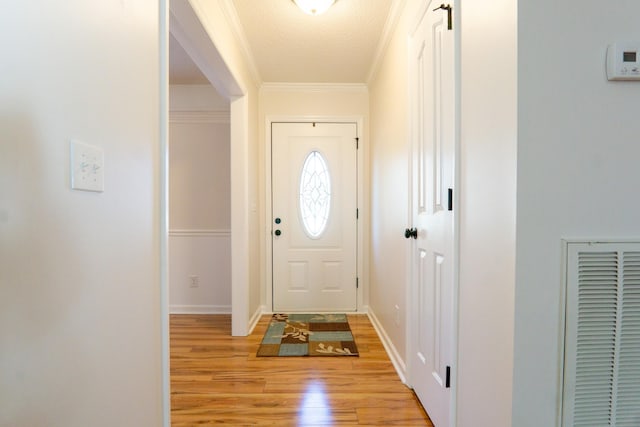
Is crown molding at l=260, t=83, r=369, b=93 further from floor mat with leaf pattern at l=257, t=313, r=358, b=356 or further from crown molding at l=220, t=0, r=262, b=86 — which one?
floor mat with leaf pattern at l=257, t=313, r=358, b=356

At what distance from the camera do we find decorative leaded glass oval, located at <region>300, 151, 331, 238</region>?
3873 millimetres

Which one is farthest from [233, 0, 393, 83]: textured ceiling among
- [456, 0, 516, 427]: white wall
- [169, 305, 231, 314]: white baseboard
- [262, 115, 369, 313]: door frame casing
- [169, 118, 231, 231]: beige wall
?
[169, 305, 231, 314]: white baseboard

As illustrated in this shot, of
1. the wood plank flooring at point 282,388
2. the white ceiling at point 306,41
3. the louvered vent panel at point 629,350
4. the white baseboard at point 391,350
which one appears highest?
the white ceiling at point 306,41

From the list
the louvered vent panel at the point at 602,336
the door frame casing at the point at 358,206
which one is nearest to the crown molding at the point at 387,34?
the door frame casing at the point at 358,206

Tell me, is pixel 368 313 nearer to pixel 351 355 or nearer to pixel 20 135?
pixel 351 355

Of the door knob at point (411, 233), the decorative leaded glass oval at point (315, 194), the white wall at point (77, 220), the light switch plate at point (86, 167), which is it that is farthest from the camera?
the decorative leaded glass oval at point (315, 194)

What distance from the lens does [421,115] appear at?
1.95 meters

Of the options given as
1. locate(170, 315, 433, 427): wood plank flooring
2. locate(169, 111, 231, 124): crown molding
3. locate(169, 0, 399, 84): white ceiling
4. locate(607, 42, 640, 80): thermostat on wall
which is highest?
locate(169, 0, 399, 84): white ceiling

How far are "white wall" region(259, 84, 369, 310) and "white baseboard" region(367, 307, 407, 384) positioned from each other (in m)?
1.01

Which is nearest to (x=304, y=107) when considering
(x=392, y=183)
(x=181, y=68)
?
(x=181, y=68)

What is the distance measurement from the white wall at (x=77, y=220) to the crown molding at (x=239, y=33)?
3.82 ft

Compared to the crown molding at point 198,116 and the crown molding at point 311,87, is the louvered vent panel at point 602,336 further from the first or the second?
the crown molding at point 198,116

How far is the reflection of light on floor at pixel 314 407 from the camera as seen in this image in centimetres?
182

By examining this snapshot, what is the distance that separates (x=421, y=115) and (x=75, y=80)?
1643 mm
